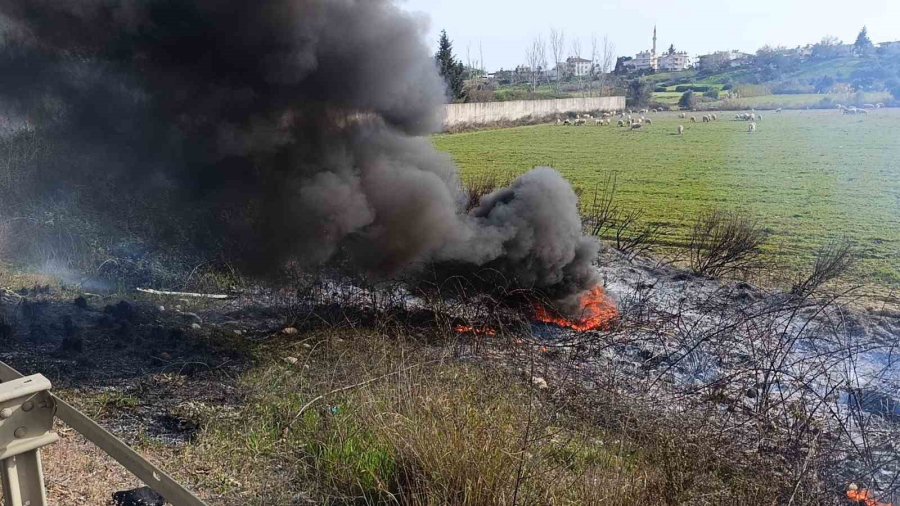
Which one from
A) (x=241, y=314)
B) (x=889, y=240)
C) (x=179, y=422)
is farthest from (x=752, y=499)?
(x=889, y=240)

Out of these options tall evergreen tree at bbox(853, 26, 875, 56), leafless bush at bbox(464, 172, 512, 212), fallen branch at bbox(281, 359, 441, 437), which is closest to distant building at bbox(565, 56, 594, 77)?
tall evergreen tree at bbox(853, 26, 875, 56)

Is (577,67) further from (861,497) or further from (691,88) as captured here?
(861,497)

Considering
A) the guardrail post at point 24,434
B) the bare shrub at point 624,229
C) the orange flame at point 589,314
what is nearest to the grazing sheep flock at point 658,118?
the bare shrub at point 624,229

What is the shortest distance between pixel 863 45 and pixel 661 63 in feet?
189

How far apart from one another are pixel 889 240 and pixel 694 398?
1013 centimetres

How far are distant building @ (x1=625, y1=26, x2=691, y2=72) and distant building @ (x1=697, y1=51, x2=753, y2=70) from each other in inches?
213

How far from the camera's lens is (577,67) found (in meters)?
83.4

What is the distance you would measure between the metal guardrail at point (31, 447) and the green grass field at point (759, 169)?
38.4 ft

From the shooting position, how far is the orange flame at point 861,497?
16.9 feet

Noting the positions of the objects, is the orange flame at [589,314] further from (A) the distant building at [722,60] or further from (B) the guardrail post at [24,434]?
(A) the distant building at [722,60]

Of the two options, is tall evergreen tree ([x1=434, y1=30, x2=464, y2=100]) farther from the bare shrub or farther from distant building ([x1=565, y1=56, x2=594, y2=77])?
distant building ([x1=565, y1=56, x2=594, y2=77])

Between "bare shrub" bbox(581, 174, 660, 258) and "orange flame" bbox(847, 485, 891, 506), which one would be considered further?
"bare shrub" bbox(581, 174, 660, 258)

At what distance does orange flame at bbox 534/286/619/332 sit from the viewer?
959 centimetres

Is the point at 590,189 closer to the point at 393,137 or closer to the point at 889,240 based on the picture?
the point at 889,240
